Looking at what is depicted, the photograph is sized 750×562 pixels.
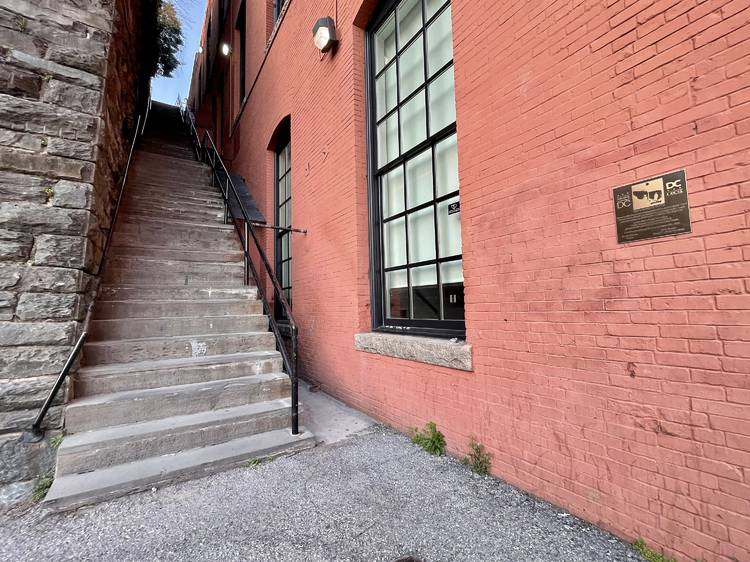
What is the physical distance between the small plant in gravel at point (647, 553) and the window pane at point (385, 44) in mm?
4467

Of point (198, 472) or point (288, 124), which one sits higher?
point (288, 124)

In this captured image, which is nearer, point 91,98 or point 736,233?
point 736,233

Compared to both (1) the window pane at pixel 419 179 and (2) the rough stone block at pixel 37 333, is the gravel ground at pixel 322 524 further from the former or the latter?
(1) the window pane at pixel 419 179

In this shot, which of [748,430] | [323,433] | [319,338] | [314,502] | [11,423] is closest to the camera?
[748,430]

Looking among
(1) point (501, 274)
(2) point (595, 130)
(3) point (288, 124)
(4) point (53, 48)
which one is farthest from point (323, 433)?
(3) point (288, 124)

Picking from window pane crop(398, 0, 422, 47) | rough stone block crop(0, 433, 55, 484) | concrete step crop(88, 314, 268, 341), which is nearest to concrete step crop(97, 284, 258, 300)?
concrete step crop(88, 314, 268, 341)

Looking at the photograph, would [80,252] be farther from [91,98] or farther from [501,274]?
[501,274]

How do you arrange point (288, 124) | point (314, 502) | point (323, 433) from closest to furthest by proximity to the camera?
1. point (314, 502)
2. point (323, 433)
3. point (288, 124)

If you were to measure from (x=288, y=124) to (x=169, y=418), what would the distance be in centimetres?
513

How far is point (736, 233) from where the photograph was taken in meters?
1.54

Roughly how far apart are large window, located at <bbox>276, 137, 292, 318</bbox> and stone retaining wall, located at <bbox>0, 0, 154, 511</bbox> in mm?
3444

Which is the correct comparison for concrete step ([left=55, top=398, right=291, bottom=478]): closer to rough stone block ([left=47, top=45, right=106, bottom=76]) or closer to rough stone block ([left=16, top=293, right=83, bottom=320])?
rough stone block ([left=16, top=293, right=83, bottom=320])

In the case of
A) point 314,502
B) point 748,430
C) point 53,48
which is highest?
point 53,48

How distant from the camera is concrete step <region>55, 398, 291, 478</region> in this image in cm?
258
